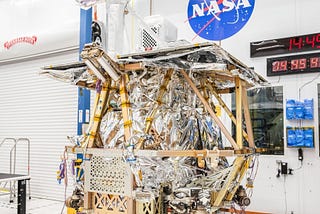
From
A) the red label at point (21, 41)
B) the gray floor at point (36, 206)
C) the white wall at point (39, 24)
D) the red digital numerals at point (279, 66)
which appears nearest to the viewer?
the red digital numerals at point (279, 66)

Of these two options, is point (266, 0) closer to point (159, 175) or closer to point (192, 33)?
point (192, 33)

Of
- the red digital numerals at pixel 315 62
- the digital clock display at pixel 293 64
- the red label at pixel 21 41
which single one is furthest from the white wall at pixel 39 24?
the red digital numerals at pixel 315 62

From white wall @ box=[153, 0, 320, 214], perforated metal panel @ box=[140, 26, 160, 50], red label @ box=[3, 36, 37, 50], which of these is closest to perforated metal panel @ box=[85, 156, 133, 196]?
perforated metal panel @ box=[140, 26, 160, 50]

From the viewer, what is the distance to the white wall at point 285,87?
4.57m

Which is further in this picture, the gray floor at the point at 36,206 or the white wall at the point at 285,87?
the gray floor at the point at 36,206

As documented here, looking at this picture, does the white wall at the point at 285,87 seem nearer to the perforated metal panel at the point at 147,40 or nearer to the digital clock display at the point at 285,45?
the digital clock display at the point at 285,45

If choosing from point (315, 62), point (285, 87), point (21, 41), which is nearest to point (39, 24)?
point (21, 41)

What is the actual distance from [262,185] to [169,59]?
331 cm

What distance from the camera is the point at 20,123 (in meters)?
7.47

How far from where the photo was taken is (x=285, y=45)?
4809 millimetres

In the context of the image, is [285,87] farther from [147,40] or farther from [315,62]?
[147,40]

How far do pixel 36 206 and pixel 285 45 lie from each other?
509 cm

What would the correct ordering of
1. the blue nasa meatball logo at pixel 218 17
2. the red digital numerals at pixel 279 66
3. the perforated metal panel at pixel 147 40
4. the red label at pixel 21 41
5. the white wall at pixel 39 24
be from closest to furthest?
the perforated metal panel at pixel 147 40
the red digital numerals at pixel 279 66
the blue nasa meatball logo at pixel 218 17
the white wall at pixel 39 24
the red label at pixel 21 41

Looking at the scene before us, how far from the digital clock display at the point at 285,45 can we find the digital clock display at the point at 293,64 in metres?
0.10
